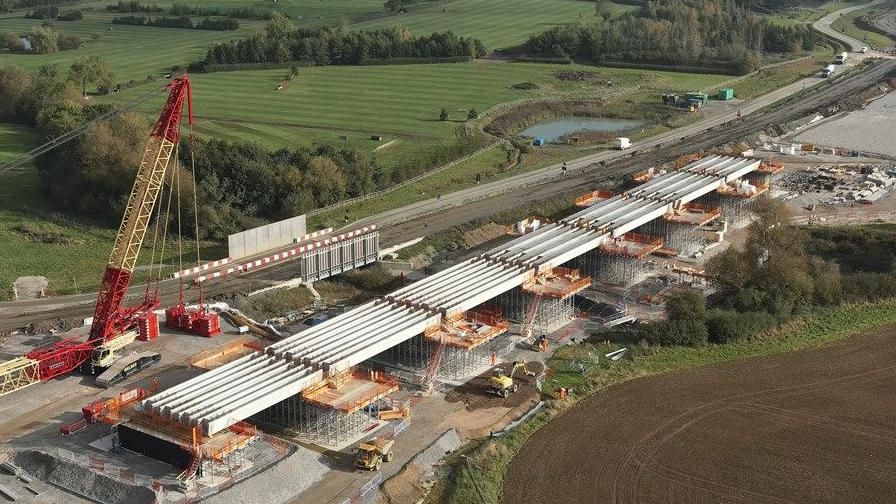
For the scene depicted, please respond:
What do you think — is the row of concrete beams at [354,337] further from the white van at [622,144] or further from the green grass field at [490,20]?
the green grass field at [490,20]

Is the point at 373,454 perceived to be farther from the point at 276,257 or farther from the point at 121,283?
the point at 276,257

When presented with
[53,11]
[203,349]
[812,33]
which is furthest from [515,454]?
[53,11]

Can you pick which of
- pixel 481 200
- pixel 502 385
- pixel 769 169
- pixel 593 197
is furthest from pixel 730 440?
pixel 769 169

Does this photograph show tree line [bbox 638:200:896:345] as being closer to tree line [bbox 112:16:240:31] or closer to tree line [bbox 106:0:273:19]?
tree line [bbox 112:16:240:31]

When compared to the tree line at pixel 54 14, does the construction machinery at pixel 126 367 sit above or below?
below

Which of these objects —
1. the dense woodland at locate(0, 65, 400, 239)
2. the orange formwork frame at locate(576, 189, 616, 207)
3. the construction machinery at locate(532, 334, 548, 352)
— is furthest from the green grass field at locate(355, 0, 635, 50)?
the construction machinery at locate(532, 334, 548, 352)

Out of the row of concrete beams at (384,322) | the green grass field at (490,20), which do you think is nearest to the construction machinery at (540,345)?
the row of concrete beams at (384,322)

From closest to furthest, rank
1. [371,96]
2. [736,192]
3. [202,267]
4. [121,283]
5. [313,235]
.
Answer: [121,283] → [202,267] → [313,235] → [736,192] → [371,96]
